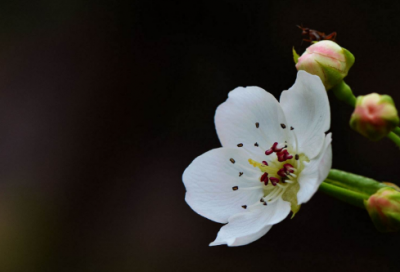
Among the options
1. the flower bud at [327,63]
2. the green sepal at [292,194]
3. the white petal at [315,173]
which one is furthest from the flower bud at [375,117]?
the green sepal at [292,194]

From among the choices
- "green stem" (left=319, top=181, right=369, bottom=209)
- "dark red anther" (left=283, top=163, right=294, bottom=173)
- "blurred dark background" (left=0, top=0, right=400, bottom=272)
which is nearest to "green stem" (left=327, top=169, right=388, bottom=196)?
"green stem" (left=319, top=181, right=369, bottom=209)

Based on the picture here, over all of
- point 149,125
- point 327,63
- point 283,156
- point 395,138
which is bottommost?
point 149,125

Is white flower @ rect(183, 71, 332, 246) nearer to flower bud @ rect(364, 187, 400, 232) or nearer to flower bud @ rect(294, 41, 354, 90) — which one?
flower bud @ rect(294, 41, 354, 90)

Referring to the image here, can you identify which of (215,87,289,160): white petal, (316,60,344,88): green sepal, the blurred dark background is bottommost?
the blurred dark background

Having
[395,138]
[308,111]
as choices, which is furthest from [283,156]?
[395,138]

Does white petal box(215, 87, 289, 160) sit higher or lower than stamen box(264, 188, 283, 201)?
higher

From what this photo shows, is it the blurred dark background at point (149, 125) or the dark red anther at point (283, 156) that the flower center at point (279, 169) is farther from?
the blurred dark background at point (149, 125)

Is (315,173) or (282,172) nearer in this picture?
(315,173)

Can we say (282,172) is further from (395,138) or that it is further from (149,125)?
(149,125)
